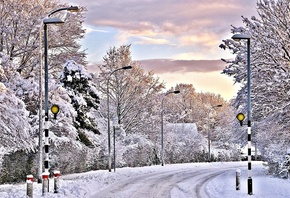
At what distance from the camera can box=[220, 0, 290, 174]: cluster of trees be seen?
31.9 meters

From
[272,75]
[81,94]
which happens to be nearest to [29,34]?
[81,94]

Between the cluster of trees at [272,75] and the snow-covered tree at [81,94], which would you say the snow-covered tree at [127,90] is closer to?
the snow-covered tree at [81,94]

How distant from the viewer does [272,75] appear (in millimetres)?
32625

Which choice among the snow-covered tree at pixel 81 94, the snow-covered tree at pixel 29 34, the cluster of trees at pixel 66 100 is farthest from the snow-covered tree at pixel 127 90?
the snow-covered tree at pixel 29 34

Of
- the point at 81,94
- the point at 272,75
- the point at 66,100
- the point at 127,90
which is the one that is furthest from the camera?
the point at 127,90

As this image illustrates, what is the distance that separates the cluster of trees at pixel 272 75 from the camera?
3189 centimetres

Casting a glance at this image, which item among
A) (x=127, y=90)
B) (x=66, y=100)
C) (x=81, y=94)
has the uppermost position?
(x=127, y=90)

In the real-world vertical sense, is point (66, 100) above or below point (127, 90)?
below

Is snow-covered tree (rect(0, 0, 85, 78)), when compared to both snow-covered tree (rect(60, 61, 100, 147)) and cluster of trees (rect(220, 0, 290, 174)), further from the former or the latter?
cluster of trees (rect(220, 0, 290, 174))

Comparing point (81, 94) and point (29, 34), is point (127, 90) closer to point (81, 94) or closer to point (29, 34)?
point (81, 94)

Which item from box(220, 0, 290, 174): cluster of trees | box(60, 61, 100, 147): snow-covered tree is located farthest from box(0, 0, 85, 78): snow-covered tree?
box(220, 0, 290, 174): cluster of trees

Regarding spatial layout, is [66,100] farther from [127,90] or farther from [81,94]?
[127,90]

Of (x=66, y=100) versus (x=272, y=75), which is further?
(x=66, y=100)

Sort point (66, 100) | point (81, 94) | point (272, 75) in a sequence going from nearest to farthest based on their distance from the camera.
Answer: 1. point (272, 75)
2. point (66, 100)
3. point (81, 94)
